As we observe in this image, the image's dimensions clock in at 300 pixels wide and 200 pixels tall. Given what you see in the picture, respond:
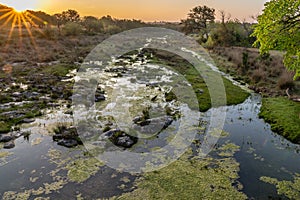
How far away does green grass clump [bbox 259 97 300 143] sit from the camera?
18.4 meters

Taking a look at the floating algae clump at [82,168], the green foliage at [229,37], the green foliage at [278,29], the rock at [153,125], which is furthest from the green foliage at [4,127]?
the green foliage at [229,37]

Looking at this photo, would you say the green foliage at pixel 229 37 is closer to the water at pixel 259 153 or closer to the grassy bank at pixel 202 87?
the grassy bank at pixel 202 87

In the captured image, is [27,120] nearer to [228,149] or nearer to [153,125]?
[153,125]

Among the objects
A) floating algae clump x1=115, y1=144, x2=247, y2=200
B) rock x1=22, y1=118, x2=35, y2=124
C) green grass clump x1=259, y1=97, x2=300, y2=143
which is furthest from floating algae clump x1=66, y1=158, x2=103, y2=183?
green grass clump x1=259, y1=97, x2=300, y2=143

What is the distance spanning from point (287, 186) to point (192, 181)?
490cm

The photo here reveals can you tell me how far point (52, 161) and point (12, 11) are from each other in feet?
522

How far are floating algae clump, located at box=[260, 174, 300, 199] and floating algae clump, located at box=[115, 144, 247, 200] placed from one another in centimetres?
175

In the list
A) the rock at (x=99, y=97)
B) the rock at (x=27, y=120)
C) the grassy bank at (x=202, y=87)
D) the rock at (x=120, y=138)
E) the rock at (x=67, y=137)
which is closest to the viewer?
the rock at (x=67, y=137)

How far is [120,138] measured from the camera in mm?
17141

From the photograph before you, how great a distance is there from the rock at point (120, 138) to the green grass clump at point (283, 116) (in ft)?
37.9

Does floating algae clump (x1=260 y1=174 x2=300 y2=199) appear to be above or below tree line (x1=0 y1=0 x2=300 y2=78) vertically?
below

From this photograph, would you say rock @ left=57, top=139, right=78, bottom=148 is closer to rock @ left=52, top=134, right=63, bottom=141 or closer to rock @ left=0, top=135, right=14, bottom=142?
rock @ left=52, top=134, right=63, bottom=141

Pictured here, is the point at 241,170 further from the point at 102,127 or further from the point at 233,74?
the point at 233,74

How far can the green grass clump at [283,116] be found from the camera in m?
18.4
